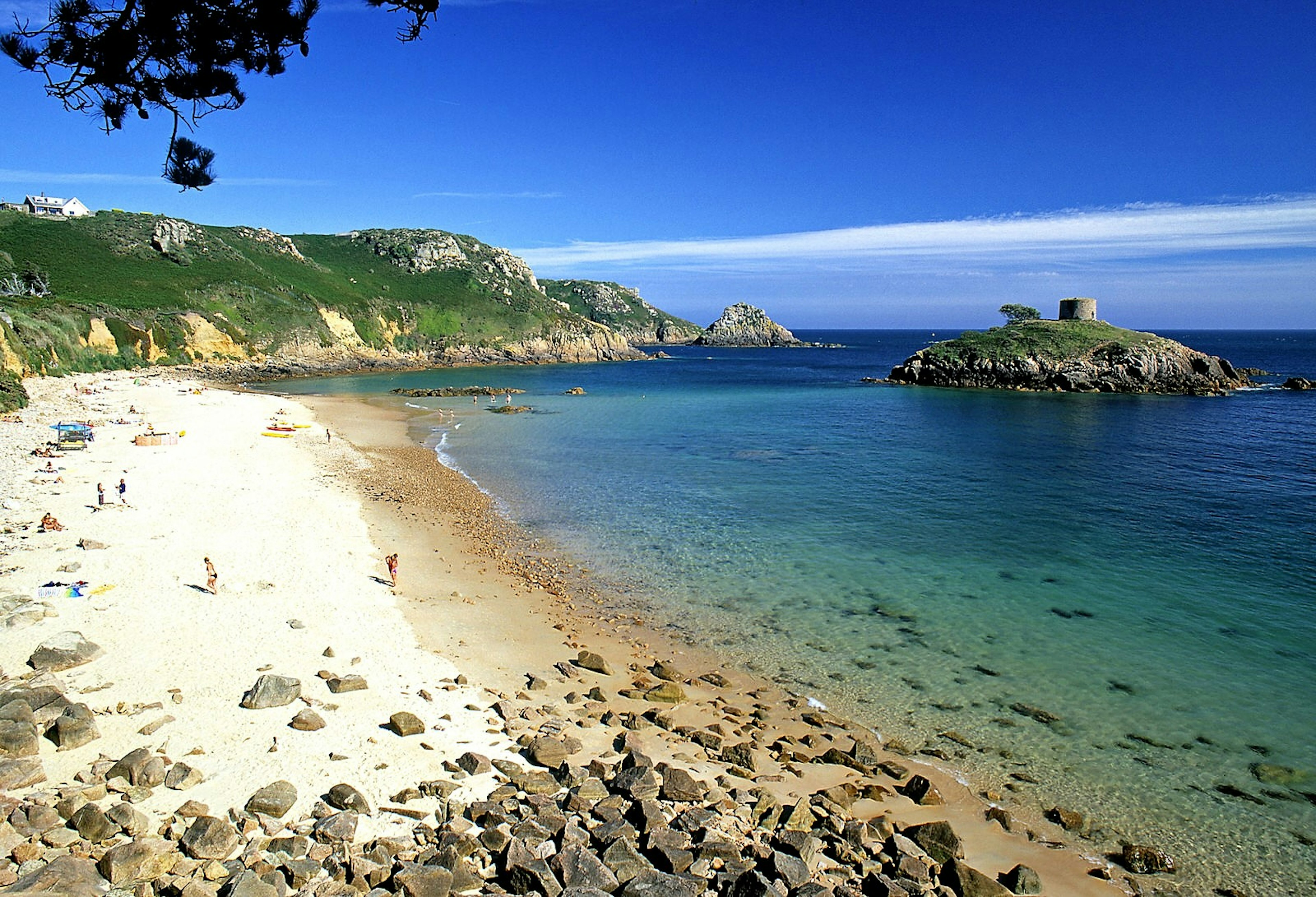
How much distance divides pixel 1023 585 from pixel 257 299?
11143 cm

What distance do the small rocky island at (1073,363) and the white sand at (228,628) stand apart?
80.3 metres

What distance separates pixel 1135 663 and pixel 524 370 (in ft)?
381

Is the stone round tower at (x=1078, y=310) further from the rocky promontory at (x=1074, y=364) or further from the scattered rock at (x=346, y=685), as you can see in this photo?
the scattered rock at (x=346, y=685)

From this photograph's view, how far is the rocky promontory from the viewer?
7819 cm

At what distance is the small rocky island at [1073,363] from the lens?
A: 257 feet

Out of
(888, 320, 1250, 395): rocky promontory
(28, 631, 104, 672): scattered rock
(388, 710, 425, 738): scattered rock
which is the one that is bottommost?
(388, 710, 425, 738): scattered rock

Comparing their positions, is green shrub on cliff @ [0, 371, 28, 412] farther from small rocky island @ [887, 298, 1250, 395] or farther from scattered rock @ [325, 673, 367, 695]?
small rocky island @ [887, 298, 1250, 395]

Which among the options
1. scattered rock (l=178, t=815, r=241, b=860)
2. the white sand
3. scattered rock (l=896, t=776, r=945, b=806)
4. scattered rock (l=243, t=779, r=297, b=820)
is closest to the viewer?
scattered rock (l=178, t=815, r=241, b=860)

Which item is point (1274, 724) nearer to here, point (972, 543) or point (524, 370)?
A: point (972, 543)

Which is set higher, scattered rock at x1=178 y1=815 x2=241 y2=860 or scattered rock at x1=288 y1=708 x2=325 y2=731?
scattered rock at x1=178 y1=815 x2=241 y2=860

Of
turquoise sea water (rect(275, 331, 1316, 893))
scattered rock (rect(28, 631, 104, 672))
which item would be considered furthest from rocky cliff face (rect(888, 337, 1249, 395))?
scattered rock (rect(28, 631, 104, 672))

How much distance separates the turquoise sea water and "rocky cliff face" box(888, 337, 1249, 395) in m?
30.2

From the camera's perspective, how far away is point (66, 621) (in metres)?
13.9

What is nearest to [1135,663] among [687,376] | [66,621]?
[66,621]
